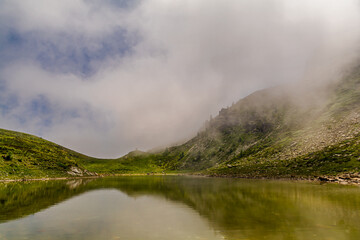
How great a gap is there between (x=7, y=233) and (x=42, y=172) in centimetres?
12446

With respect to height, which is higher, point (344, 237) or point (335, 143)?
point (335, 143)

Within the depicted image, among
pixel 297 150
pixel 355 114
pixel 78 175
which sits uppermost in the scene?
pixel 355 114

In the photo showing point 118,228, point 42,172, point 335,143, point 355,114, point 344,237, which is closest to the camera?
point 344,237

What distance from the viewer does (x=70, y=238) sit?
15586mm

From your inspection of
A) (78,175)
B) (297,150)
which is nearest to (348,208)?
(297,150)

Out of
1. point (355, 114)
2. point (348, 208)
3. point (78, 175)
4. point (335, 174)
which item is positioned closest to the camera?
point (348, 208)

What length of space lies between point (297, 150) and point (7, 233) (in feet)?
468

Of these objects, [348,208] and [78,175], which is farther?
[78,175]

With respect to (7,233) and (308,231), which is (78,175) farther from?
(308,231)

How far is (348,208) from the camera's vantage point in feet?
85.5

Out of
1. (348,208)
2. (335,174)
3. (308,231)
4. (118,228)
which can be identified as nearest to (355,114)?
(335,174)

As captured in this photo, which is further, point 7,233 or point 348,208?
point 348,208

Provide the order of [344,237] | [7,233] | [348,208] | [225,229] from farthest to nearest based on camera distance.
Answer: [348,208], [225,229], [7,233], [344,237]

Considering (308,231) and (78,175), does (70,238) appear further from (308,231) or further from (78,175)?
(78,175)
